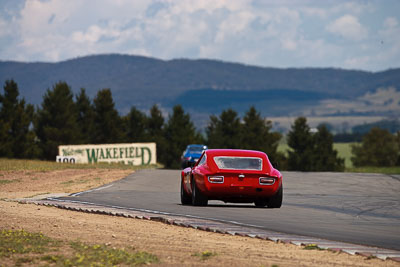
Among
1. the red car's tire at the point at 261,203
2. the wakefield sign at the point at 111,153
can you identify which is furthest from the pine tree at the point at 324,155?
the red car's tire at the point at 261,203

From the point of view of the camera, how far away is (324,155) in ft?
360

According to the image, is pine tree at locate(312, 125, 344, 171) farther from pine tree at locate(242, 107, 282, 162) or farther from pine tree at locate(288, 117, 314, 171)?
A: pine tree at locate(242, 107, 282, 162)

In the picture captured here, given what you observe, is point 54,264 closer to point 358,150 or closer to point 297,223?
point 297,223

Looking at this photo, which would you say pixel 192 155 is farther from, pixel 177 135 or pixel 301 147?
pixel 301 147

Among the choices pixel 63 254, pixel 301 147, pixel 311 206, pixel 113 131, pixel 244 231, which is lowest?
pixel 63 254

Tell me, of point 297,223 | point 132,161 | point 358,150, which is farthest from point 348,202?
point 358,150

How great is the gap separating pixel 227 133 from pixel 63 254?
98996mm

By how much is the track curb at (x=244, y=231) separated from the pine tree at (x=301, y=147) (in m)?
91.3

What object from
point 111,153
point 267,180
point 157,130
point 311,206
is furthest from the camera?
point 157,130

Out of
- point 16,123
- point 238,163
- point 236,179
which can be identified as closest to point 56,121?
point 16,123

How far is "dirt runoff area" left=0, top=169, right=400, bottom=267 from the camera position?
9891mm

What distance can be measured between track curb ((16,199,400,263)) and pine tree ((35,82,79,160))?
7691 centimetres

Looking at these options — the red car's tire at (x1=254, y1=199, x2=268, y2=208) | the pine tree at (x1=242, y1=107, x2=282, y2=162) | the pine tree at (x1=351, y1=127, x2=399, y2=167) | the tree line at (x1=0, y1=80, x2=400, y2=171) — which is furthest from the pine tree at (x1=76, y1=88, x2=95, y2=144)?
the red car's tire at (x1=254, y1=199, x2=268, y2=208)

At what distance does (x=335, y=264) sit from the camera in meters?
9.66
